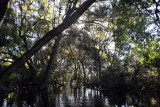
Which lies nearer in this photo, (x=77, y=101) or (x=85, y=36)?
(x=77, y=101)

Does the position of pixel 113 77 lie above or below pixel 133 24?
below

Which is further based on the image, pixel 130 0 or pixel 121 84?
pixel 121 84

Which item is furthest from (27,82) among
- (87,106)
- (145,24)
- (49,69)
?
(145,24)

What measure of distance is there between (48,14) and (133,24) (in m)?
14.7

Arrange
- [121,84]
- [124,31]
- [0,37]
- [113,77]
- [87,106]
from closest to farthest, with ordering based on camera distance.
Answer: [87,106] → [124,31] → [0,37] → [121,84] → [113,77]

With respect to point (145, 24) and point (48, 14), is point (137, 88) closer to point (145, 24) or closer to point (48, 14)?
point (145, 24)

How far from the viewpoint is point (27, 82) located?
1972 centimetres

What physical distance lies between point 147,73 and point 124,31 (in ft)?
36.5

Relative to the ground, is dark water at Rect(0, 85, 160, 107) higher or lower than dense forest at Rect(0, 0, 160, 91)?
lower

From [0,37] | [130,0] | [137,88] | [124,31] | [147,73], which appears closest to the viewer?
[130,0]

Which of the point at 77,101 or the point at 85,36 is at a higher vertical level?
the point at 85,36

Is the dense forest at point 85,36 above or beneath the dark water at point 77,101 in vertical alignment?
above

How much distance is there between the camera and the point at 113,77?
21141 mm

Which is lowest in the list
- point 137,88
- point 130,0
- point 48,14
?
point 137,88
